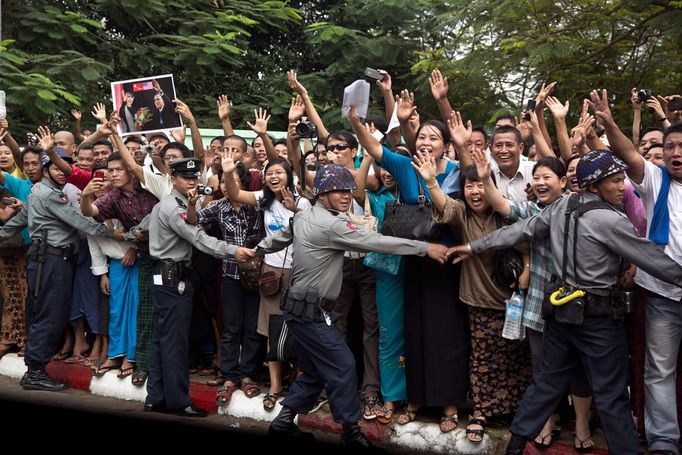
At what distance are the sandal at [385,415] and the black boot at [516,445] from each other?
1.23 metres

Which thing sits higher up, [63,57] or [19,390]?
[63,57]

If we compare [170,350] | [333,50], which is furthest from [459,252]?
[333,50]

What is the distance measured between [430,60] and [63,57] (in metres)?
5.76

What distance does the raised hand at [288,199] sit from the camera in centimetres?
684

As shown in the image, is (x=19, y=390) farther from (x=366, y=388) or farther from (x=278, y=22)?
(x=278, y=22)

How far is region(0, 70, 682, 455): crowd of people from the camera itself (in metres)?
5.12

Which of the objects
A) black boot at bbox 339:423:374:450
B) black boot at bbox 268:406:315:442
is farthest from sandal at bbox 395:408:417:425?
black boot at bbox 268:406:315:442

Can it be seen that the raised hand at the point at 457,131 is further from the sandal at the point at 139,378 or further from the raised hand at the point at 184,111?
the sandal at the point at 139,378

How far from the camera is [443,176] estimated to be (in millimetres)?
6402

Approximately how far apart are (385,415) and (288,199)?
2.04 metres

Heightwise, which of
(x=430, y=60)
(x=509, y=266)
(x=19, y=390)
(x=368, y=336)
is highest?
(x=430, y=60)

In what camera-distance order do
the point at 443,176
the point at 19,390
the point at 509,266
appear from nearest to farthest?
the point at 509,266 < the point at 443,176 < the point at 19,390

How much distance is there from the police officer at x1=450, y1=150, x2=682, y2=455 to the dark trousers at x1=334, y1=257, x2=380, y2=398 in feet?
5.00

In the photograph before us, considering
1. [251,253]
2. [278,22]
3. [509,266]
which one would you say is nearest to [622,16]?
[509,266]
